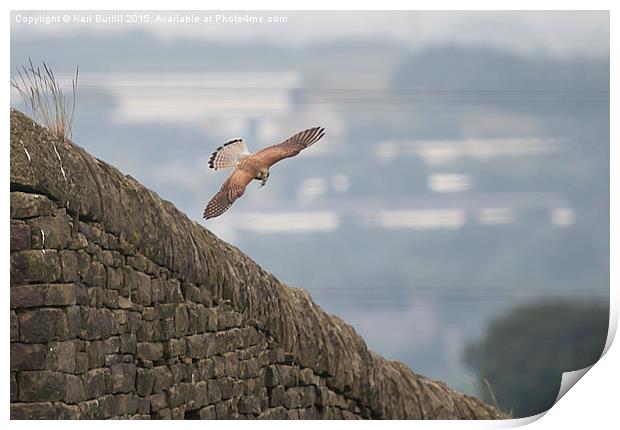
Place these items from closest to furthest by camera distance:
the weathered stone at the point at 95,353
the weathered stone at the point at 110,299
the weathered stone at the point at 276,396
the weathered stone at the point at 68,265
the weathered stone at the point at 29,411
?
the weathered stone at the point at 29,411, the weathered stone at the point at 68,265, the weathered stone at the point at 95,353, the weathered stone at the point at 110,299, the weathered stone at the point at 276,396

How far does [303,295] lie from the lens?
5.98 meters

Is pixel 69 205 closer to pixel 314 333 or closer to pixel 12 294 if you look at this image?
pixel 12 294

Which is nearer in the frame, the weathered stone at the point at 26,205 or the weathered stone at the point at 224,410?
the weathered stone at the point at 26,205

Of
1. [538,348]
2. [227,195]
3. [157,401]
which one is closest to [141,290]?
[157,401]

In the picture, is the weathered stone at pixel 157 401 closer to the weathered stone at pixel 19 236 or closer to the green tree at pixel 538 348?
the weathered stone at pixel 19 236

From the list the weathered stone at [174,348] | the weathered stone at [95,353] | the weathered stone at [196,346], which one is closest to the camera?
the weathered stone at [95,353]

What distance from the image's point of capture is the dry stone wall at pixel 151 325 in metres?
3.61

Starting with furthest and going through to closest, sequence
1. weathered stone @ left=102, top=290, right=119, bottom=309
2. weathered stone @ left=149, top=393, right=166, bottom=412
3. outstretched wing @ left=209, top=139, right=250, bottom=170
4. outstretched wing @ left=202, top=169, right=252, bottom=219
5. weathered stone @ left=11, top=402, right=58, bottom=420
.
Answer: outstretched wing @ left=202, top=169, right=252, bottom=219 < outstretched wing @ left=209, top=139, right=250, bottom=170 < weathered stone @ left=149, top=393, right=166, bottom=412 < weathered stone @ left=102, top=290, right=119, bottom=309 < weathered stone @ left=11, top=402, right=58, bottom=420

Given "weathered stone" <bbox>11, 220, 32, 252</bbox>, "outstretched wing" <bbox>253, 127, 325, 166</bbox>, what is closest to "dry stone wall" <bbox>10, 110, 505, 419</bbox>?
"weathered stone" <bbox>11, 220, 32, 252</bbox>

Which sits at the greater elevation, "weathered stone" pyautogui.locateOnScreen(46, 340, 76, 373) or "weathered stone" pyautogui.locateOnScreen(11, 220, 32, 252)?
"weathered stone" pyautogui.locateOnScreen(11, 220, 32, 252)

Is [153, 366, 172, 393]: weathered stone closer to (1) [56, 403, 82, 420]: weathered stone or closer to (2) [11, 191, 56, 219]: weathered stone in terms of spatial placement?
(1) [56, 403, 82, 420]: weathered stone

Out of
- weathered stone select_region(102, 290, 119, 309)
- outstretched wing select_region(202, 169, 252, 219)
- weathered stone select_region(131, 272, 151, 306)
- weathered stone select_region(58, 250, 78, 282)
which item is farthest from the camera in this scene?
outstretched wing select_region(202, 169, 252, 219)

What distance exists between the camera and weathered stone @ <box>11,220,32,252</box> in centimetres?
358

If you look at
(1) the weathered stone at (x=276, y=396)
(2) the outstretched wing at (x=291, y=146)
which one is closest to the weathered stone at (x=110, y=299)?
(2) the outstretched wing at (x=291, y=146)
